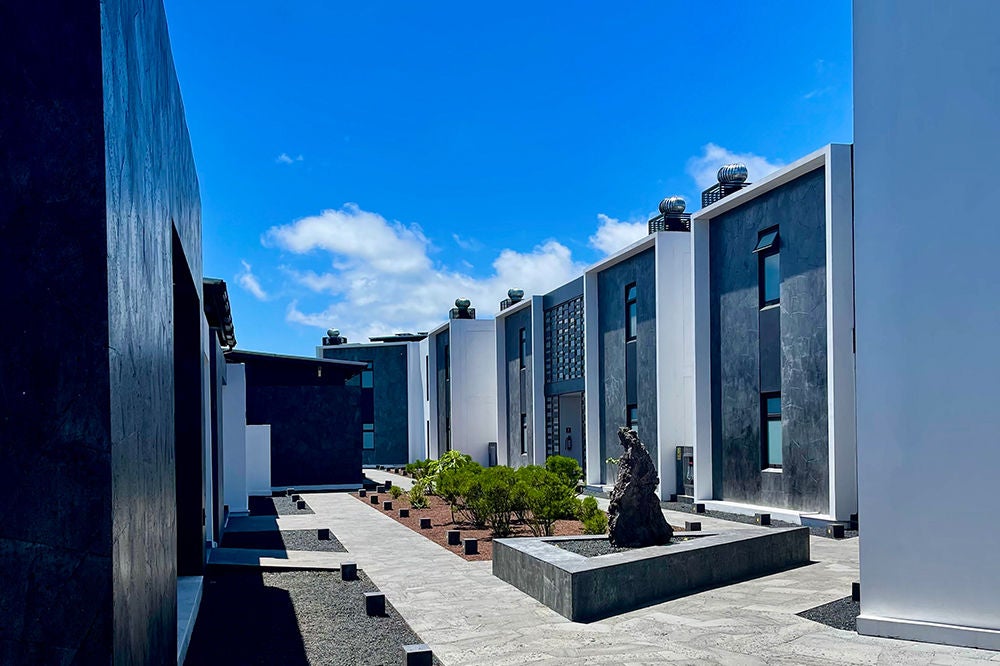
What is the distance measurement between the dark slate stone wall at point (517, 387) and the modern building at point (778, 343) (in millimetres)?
11545

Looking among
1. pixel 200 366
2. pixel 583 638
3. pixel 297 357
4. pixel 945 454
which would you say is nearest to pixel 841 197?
pixel 945 454

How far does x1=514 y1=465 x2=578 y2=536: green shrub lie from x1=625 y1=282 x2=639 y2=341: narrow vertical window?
806 centimetres

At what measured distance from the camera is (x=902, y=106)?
23.5 feet

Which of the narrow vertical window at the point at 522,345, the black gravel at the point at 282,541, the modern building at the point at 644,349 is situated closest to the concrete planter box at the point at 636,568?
the black gravel at the point at 282,541

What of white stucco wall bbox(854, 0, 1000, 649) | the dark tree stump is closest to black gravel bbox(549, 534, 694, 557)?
the dark tree stump

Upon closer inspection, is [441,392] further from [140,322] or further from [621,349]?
[140,322]

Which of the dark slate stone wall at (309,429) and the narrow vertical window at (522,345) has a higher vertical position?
the narrow vertical window at (522,345)

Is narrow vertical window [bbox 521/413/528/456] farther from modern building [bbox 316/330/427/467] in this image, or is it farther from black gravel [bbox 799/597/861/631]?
black gravel [bbox 799/597/861/631]

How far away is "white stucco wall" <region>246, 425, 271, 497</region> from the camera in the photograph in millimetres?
24531

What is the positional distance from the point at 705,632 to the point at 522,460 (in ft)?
76.9

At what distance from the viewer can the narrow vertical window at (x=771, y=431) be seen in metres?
16.2

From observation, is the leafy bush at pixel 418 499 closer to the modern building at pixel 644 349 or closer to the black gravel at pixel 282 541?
the black gravel at pixel 282 541

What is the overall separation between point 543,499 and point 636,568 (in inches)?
184

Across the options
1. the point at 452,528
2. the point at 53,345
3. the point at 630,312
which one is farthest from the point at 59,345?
the point at 630,312
